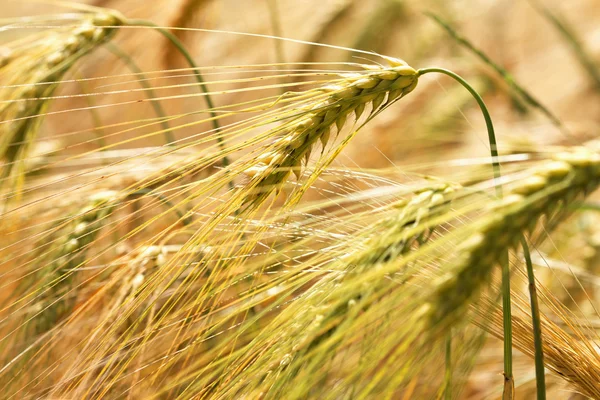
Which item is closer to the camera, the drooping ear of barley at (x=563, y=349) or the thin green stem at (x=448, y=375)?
the thin green stem at (x=448, y=375)

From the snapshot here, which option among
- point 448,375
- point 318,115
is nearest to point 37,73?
point 318,115

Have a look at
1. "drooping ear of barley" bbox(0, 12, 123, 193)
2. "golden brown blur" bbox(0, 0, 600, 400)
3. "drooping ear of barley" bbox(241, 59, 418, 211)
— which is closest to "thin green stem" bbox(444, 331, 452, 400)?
"golden brown blur" bbox(0, 0, 600, 400)

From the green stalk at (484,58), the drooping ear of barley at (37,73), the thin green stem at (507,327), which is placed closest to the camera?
the thin green stem at (507,327)

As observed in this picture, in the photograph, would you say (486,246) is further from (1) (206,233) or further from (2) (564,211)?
(1) (206,233)

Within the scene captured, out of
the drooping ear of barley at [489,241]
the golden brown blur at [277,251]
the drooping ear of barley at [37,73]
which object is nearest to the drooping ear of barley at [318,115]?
the golden brown blur at [277,251]

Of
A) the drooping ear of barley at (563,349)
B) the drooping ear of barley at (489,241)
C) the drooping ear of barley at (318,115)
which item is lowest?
the drooping ear of barley at (563,349)

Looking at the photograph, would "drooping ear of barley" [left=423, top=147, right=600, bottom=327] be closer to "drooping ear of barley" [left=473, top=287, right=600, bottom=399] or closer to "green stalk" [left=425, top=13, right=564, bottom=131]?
"drooping ear of barley" [left=473, top=287, right=600, bottom=399]

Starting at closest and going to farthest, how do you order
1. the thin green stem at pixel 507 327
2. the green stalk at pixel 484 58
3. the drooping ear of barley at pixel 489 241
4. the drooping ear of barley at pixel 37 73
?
the drooping ear of barley at pixel 489 241 < the thin green stem at pixel 507 327 < the drooping ear of barley at pixel 37 73 < the green stalk at pixel 484 58

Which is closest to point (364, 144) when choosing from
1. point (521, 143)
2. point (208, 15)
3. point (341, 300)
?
point (521, 143)

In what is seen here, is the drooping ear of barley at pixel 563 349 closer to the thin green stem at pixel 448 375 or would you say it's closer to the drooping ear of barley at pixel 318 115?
the thin green stem at pixel 448 375
